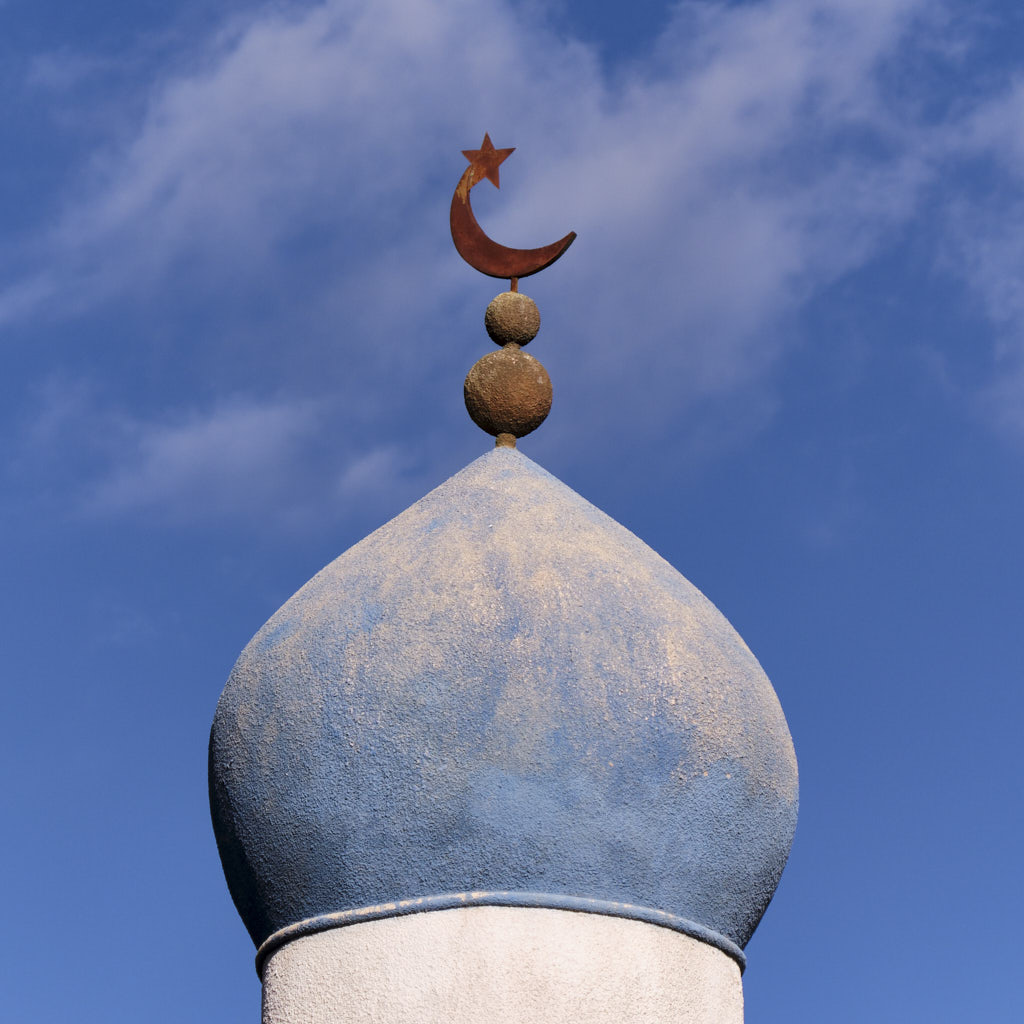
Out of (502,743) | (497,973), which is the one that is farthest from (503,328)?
(497,973)

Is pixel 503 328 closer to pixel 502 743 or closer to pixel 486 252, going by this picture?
pixel 486 252

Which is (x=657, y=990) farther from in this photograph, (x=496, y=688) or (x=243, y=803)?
(x=243, y=803)

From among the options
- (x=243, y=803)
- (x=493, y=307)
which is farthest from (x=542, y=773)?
(x=493, y=307)

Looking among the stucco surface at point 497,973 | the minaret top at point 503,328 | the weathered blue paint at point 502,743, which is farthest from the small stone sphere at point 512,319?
the stucco surface at point 497,973

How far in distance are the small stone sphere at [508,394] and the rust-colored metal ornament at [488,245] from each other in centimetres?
37

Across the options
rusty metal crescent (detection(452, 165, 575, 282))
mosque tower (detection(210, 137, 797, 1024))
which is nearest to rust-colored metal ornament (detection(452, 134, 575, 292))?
rusty metal crescent (detection(452, 165, 575, 282))

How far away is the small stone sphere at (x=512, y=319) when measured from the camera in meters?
7.21

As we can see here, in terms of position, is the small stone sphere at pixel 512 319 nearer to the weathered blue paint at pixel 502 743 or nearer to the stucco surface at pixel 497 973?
the weathered blue paint at pixel 502 743

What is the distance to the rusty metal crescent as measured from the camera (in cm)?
728

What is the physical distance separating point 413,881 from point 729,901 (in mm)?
1151

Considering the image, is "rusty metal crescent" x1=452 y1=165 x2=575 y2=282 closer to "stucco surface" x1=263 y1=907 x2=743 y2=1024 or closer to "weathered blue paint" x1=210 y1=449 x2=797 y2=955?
"weathered blue paint" x1=210 y1=449 x2=797 y2=955

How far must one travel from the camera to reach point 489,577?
20.1ft

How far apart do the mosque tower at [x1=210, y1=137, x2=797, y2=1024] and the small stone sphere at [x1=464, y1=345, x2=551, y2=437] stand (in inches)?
29.1

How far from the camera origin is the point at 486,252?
24.1 feet
